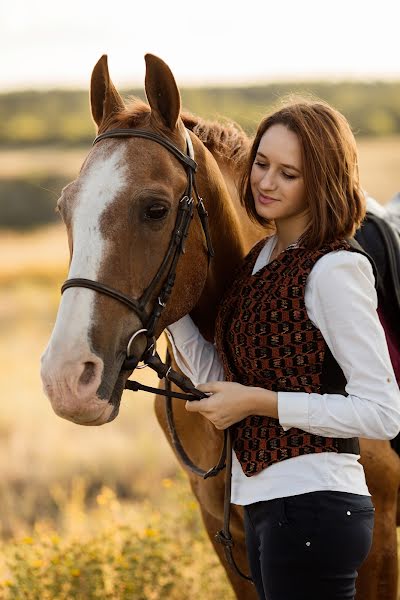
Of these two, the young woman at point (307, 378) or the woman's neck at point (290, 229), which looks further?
the woman's neck at point (290, 229)

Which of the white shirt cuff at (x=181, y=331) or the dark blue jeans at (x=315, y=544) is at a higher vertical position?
the white shirt cuff at (x=181, y=331)

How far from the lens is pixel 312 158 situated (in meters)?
2.14

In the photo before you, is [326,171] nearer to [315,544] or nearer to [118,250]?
[118,250]

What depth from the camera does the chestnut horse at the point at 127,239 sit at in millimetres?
1993

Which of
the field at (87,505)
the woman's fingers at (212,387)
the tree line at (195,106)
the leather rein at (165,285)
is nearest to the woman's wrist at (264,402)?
the woman's fingers at (212,387)

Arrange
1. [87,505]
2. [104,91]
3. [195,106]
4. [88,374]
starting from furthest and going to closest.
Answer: [195,106], [87,505], [104,91], [88,374]

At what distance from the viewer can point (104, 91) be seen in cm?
242

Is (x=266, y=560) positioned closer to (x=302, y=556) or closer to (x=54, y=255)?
(x=302, y=556)

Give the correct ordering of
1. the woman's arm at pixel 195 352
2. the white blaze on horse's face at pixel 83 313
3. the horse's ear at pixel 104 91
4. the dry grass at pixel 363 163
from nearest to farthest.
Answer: the white blaze on horse's face at pixel 83 313 < the horse's ear at pixel 104 91 < the woman's arm at pixel 195 352 < the dry grass at pixel 363 163

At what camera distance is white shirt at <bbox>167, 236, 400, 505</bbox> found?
2.00m

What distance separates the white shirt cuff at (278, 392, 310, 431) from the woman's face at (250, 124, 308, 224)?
0.50 m

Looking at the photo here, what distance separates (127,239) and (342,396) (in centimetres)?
66

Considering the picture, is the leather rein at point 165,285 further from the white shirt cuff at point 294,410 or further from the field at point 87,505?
the field at point 87,505

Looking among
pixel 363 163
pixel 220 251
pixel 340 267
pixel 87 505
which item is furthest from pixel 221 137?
pixel 363 163
